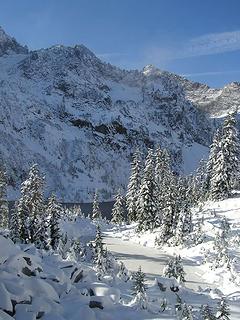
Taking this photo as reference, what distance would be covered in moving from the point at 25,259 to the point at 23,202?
2309 centimetres

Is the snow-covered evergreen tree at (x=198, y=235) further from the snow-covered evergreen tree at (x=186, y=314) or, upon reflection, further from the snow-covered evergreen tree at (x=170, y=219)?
the snow-covered evergreen tree at (x=186, y=314)

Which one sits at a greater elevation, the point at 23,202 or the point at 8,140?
the point at 8,140

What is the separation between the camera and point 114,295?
1448cm

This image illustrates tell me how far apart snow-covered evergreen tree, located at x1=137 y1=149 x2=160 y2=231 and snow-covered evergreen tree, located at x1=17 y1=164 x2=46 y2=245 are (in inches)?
531

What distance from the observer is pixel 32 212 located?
35.8m

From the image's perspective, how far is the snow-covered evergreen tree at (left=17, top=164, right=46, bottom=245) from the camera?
34.7 metres

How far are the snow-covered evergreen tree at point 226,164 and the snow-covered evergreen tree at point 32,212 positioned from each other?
17.5 metres

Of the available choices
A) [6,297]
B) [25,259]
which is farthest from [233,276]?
[6,297]

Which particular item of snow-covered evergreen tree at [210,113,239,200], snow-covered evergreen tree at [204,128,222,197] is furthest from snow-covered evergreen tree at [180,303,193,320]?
snow-covered evergreen tree at [204,128,222,197]

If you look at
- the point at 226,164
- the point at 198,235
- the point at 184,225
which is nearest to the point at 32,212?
the point at 184,225

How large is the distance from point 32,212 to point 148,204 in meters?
17.9

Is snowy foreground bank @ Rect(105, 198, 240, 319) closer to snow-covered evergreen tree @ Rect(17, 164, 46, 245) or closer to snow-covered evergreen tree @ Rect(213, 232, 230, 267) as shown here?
snow-covered evergreen tree @ Rect(213, 232, 230, 267)

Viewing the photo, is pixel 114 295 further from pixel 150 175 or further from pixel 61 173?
pixel 61 173

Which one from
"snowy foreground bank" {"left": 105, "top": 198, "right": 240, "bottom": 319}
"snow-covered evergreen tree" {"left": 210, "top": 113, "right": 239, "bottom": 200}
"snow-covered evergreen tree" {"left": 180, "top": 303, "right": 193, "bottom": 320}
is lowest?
"snowy foreground bank" {"left": 105, "top": 198, "right": 240, "bottom": 319}
